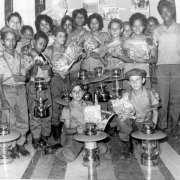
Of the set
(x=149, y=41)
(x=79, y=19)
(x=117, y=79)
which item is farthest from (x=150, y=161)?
(x=79, y=19)

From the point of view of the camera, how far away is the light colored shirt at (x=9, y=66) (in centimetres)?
243

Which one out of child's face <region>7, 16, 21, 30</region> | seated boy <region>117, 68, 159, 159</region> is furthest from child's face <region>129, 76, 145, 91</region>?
child's face <region>7, 16, 21, 30</region>

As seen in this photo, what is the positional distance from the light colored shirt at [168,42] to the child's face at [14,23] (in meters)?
1.21

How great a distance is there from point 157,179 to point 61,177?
24.8 inches

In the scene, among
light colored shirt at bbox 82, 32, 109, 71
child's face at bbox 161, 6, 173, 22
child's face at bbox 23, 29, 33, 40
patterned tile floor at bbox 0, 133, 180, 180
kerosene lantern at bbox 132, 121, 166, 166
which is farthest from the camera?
light colored shirt at bbox 82, 32, 109, 71

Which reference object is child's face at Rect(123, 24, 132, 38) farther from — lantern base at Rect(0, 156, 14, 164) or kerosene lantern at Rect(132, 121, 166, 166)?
lantern base at Rect(0, 156, 14, 164)

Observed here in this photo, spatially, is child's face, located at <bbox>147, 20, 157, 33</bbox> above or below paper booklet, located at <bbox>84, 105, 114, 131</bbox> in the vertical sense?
above

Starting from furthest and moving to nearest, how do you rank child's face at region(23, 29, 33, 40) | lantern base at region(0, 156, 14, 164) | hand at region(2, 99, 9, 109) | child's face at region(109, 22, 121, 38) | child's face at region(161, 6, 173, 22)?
1. child's face at region(109, 22, 121, 38)
2. child's face at region(23, 29, 33, 40)
3. child's face at region(161, 6, 173, 22)
4. hand at region(2, 99, 9, 109)
5. lantern base at region(0, 156, 14, 164)

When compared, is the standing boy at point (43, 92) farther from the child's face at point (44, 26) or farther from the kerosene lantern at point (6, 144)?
the kerosene lantern at point (6, 144)

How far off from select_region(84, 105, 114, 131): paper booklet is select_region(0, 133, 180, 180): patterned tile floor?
0.28 meters

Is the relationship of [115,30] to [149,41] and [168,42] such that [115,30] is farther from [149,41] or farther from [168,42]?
[168,42]

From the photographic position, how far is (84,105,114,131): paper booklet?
2330 mm

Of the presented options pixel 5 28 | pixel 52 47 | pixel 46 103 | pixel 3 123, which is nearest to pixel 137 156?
pixel 46 103

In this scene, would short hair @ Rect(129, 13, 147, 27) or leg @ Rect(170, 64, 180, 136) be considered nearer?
short hair @ Rect(129, 13, 147, 27)
